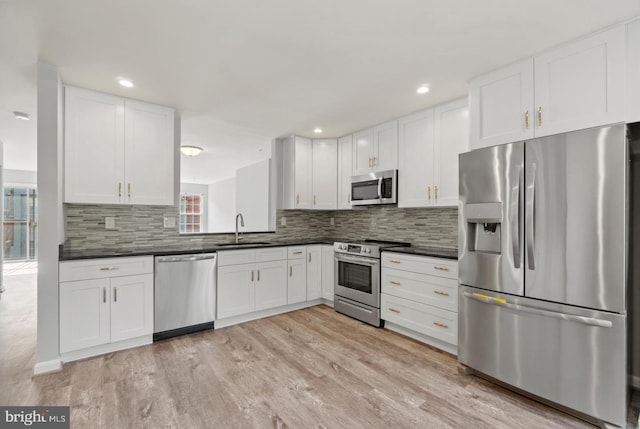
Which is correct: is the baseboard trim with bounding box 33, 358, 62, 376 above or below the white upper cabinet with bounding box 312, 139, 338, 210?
below

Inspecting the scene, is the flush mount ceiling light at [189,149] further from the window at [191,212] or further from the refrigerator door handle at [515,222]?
the window at [191,212]

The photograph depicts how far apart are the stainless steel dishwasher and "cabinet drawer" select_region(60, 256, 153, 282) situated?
13 centimetres

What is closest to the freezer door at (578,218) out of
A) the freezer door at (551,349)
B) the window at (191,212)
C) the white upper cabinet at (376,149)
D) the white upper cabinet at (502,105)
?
the freezer door at (551,349)

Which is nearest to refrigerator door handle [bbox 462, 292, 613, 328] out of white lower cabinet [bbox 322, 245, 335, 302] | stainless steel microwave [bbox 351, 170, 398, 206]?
stainless steel microwave [bbox 351, 170, 398, 206]

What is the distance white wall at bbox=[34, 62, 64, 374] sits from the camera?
2.38m

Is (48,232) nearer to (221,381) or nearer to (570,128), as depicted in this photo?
(221,381)

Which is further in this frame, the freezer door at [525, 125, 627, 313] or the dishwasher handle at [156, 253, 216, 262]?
the dishwasher handle at [156, 253, 216, 262]

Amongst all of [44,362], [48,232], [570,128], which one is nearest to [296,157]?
[48,232]

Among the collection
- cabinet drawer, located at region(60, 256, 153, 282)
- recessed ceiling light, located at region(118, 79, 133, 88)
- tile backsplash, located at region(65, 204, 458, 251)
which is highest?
recessed ceiling light, located at region(118, 79, 133, 88)

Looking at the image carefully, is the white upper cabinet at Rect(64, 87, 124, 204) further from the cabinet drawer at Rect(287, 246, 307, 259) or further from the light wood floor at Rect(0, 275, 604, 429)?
the cabinet drawer at Rect(287, 246, 307, 259)

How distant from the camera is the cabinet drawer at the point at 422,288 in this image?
2785 mm

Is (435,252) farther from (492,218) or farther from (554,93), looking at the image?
(554,93)

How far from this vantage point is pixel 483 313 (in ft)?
7.56

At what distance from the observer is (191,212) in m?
10.2
